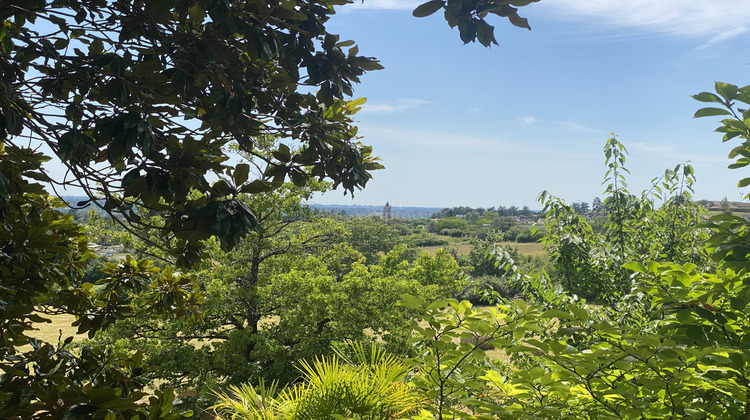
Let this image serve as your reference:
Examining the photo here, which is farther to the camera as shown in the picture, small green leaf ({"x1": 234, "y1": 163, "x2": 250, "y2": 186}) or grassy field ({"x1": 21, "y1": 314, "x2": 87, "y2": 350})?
grassy field ({"x1": 21, "y1": 314, "x2": 87, "y2": 350})

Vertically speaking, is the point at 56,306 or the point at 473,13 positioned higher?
the point at 473,13

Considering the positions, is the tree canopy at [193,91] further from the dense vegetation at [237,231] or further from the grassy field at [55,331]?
the grassy field at [55,331]

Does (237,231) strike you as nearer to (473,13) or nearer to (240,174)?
(240,174)

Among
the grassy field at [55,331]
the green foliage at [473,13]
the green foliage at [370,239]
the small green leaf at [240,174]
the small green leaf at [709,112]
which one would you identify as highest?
the green foliage at [473,13]

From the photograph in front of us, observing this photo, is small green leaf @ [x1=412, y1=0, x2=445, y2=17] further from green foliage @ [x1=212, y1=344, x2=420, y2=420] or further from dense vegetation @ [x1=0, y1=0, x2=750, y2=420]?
green foliage @ [x1=212, y1=344, x2=420, y2=420]

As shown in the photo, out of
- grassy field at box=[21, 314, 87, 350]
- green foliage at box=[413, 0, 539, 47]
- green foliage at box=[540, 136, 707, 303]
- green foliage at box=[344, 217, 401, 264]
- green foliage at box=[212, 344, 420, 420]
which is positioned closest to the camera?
green foliage at box=[413, 0, 539, 47]

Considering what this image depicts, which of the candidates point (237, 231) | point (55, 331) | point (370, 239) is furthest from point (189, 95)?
point (370, 239)

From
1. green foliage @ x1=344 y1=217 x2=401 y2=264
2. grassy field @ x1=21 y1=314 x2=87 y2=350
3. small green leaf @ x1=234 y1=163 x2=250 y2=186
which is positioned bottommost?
grassy field @ x1=21 y1=314 x2=87 y2=350

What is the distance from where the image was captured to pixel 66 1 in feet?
5.78

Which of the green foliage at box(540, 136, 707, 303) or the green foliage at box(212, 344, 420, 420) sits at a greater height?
the green foliage at box(540, 136, 707, 303)

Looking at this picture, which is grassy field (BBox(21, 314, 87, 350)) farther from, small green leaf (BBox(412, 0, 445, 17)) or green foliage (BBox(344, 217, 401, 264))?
small green leaf (BBox(412, 0, 445, 17))

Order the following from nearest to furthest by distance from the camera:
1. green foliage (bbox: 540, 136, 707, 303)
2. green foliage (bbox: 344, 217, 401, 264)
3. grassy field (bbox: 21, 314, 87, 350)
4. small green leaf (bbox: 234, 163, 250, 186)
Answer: small green leaf (bbox: 234, 163, 250, 186) → green foliage (bbox: 540, 136, 707, 303) → grassy field (bbox: 21, 314, 87, 350) → green foliage (bbox: 344, 217, 401, 264)

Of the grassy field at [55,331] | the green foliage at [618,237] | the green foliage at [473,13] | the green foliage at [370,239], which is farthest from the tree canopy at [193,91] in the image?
the green foliage at [370,239]

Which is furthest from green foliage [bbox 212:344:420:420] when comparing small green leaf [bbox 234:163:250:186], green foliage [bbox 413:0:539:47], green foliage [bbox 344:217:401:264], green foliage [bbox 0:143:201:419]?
green foliage [bbox 344:217:401:264]
